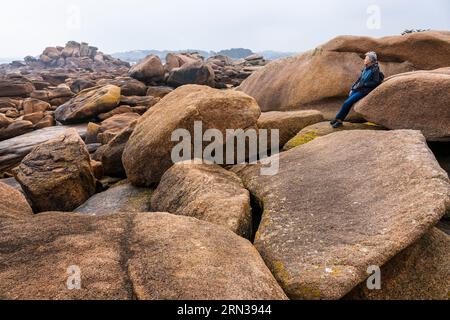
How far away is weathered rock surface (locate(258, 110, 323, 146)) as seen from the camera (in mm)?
11117

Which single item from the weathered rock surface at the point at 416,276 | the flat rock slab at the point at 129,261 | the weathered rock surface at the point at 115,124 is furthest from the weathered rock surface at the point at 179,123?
the weathered rock surface at the point at 115,124

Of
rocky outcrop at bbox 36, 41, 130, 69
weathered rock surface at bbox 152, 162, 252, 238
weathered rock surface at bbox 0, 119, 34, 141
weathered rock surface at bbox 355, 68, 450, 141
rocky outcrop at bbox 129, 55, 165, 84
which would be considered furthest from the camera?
rocky outcrop at bbox 36, 41, 130, 69

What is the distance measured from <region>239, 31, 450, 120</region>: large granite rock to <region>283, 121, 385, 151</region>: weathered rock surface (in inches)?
95.1

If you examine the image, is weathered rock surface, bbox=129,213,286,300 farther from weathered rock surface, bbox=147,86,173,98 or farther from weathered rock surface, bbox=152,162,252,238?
weathered rock surface, bbox=147,86,173,98

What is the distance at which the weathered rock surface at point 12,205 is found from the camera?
20.5ft

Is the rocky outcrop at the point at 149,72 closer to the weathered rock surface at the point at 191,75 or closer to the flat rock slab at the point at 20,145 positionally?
the weathered rock surface at the point at 191,75

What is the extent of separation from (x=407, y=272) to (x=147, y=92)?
30.7m

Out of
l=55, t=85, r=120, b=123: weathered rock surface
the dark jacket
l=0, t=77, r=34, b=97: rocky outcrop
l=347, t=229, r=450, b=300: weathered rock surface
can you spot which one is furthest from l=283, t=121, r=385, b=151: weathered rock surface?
l=0, t=77, r=34, b=97: rocky outcrop

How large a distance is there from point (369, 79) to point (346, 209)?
21.0 ft

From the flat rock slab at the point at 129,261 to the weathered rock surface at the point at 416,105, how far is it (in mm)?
5965

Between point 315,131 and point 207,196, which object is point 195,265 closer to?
point 207,196

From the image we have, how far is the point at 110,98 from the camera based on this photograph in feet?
79.9
